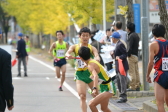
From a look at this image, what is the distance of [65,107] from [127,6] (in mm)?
4775

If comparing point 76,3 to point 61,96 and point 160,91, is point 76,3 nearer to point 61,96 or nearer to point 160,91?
point 61,96

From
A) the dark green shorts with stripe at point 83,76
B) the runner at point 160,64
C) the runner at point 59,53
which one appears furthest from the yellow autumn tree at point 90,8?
the runner at point 160,64

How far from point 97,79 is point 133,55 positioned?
6.09m

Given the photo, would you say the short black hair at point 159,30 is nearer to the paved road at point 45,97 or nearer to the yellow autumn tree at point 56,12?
the paved road at point 45,97

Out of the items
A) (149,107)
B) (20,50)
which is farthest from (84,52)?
(20,50)

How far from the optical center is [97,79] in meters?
9.19

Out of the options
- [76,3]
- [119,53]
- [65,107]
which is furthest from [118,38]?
[76,3]

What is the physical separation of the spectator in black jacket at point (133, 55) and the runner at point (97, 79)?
17.5ft

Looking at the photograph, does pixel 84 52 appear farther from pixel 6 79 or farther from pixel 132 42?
pixel 132 42

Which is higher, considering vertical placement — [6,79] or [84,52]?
[84,52]

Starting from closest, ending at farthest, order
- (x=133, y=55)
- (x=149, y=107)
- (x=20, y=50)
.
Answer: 1. (x=149, y=107)
2. (x=133, y=55)
3. (x=20, y=50)

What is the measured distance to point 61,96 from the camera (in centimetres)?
1550

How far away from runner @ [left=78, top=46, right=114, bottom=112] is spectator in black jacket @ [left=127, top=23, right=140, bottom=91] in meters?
5.32

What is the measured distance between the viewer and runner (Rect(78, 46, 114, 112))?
30.4 ft
